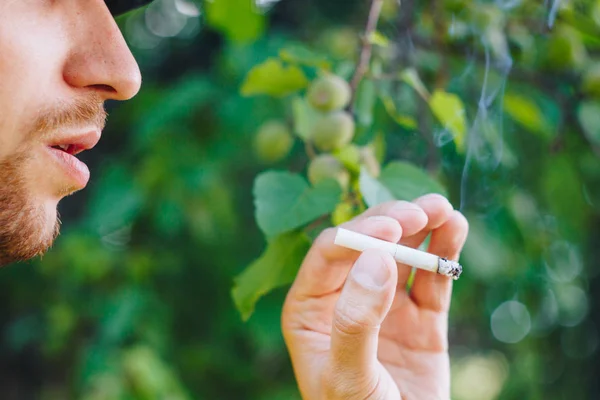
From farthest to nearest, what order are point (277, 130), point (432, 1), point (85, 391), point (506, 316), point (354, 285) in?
point (506, 316) → point (85, 391) → point (432, 1) → point (277, 130) → point (354, 285)

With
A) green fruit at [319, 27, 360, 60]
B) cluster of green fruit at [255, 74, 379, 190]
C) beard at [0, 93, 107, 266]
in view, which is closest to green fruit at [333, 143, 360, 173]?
cluster of green fruit at [255, 74, 379, 190]

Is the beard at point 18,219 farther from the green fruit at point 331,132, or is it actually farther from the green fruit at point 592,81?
the green fruit at point 592,81

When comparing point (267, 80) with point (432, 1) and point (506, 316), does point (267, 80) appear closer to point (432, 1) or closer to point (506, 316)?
point (432, 1)

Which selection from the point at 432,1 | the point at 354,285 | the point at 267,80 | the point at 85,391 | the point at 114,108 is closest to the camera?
the point at 354,285

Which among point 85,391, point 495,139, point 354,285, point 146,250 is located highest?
point 354,285

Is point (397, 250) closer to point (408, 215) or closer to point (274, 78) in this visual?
point (408, 215)

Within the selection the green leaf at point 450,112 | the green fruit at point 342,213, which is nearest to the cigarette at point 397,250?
the green fruit at point 342,213

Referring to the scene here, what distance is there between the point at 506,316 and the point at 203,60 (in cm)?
144

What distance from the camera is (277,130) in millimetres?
1239

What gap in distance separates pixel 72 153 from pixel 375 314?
424 mm

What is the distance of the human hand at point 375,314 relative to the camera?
611 millimetres

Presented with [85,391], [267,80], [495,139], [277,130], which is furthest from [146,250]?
[495,139]

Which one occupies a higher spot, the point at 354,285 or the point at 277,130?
the point at 354,285

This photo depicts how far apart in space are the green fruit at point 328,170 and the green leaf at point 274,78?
22cm
